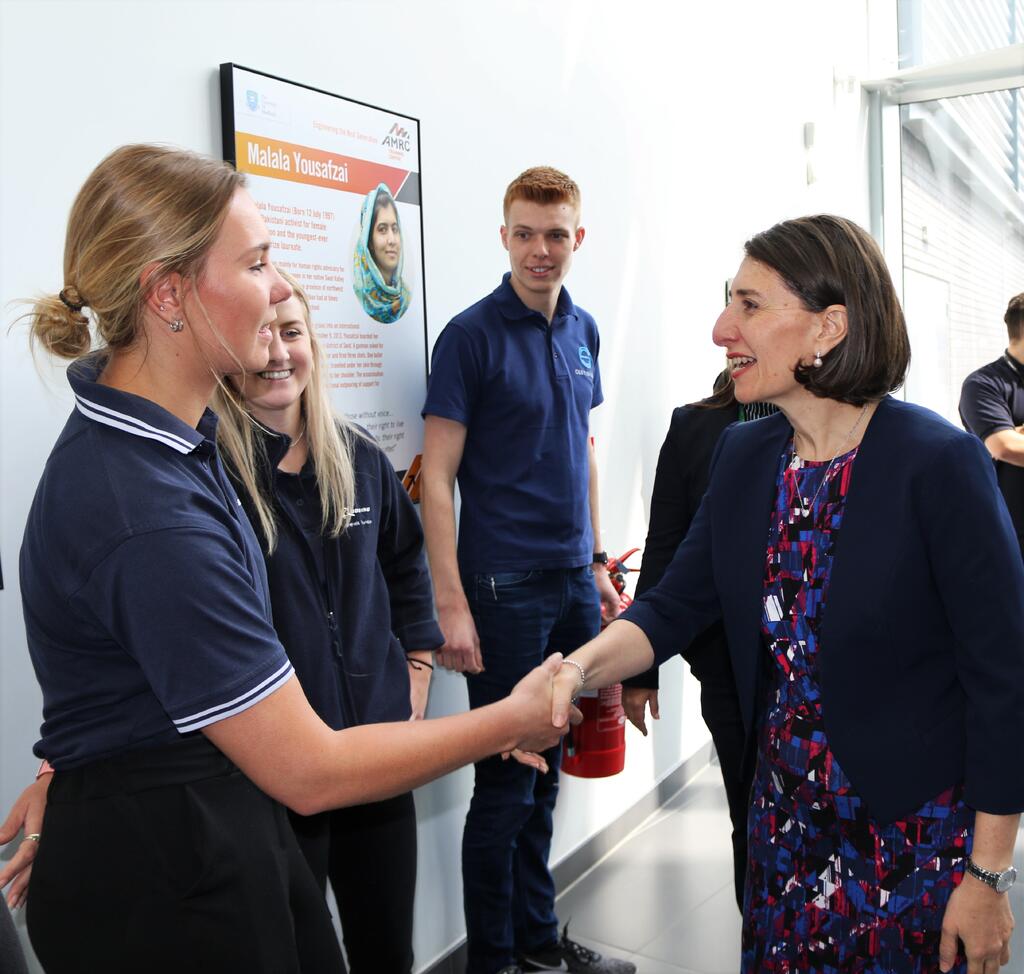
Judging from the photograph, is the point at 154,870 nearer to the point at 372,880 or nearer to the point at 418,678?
the point at 372,880

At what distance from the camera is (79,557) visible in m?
1.17

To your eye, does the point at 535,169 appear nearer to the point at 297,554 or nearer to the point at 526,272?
the point at 526,272

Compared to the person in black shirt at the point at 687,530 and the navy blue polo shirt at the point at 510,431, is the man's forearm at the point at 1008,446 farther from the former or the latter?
the navy blue polo shirt at the point at 510,431

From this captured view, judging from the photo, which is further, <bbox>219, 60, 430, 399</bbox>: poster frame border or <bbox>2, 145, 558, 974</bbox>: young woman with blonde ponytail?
<bbox>219, 60, 430, 399</bbox>: poster frame border

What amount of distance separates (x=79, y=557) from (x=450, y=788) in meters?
1.96

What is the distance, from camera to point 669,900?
132 inches

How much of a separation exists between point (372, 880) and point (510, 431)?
4.00 feet

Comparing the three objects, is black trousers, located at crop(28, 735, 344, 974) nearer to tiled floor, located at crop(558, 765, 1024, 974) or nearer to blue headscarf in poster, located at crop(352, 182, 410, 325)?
blue headscarf in poster, located at crop(352, 182, 410, 325)

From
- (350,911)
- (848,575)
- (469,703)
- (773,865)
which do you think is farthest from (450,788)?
(848,575)

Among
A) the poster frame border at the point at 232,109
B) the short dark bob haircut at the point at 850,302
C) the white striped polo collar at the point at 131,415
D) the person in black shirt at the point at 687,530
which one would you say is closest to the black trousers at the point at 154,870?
the white striped polo collar at the point at 131,415

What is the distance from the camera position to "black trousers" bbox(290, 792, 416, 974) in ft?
6.66

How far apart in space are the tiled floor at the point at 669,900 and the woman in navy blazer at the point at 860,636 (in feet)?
4.93

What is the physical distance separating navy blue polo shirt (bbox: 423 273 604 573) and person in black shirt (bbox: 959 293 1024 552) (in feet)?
7.39

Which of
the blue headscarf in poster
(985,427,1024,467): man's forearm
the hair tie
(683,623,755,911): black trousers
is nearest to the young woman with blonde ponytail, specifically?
the hair tie
